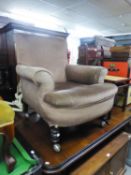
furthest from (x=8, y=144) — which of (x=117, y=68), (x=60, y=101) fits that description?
(x=117, y=68)

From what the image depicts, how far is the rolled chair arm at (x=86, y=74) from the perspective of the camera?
1281 mm

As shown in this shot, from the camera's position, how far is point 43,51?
1458 mm

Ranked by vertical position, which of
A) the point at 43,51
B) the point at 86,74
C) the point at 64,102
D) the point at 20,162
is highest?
the point at 43,51

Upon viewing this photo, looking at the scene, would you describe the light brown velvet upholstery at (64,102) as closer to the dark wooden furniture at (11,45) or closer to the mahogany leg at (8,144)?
the mahogany leg at (8,144)

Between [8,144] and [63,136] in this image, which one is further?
[63,136]

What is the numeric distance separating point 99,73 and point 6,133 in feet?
2.92

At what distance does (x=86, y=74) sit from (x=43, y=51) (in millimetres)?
492

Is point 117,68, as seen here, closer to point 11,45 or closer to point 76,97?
point 76,97

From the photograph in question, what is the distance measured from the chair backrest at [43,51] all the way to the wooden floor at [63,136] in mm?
540

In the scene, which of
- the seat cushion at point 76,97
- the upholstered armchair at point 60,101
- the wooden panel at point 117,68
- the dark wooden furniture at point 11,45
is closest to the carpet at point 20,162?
the upholstered armchair at point 60,101

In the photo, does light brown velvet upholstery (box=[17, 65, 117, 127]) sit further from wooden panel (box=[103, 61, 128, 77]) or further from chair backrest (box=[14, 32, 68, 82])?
wooden panel (box=[103, 61, 128, 77])

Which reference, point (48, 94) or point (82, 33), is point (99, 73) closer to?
point (48, 94)

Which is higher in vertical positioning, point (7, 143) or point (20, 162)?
point (7, 143)

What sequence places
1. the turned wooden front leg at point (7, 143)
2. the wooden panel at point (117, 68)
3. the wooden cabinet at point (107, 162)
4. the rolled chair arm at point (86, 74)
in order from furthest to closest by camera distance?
the wooden panel at point (117, 68)
the rolled chair arm at point (86, 74)
the wooden cabinet at point (107, 162)
the turned wooden front leg at point (7, 143)
